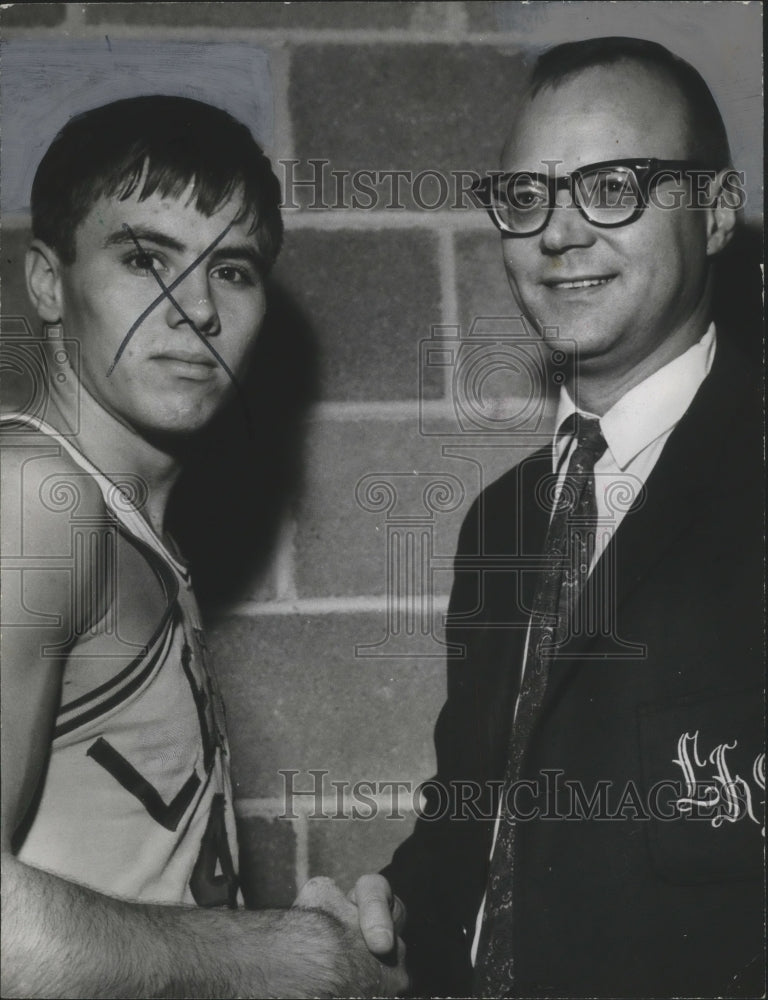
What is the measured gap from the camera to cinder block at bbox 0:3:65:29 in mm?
1078

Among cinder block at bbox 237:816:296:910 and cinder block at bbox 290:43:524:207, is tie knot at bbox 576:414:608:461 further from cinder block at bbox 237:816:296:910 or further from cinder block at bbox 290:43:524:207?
cinder block at bbox 237:816:296:910

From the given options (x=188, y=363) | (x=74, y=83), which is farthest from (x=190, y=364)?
(x=74, y=83)

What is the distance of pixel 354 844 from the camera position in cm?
110

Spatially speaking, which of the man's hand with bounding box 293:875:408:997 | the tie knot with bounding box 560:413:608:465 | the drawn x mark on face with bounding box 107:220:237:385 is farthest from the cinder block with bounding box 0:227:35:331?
the man's hand with bounding box 293:875:408:997

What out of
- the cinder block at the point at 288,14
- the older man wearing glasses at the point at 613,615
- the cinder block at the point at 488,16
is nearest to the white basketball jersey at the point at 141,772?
the older man wearing glasses at the point at 613,615

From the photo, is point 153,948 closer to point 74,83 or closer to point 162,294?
point 162,294

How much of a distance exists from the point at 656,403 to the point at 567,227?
22cm

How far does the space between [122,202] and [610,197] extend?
20.6 inches

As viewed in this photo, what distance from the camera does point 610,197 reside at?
3.40 feet

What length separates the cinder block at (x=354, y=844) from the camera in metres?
1.10

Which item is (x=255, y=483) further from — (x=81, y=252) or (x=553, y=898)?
(x=553, y=898)

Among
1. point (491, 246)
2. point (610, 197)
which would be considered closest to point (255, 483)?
point (491, 246)

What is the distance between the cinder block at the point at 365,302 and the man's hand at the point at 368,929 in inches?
22.2

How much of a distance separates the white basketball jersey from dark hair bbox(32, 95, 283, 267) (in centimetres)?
24
